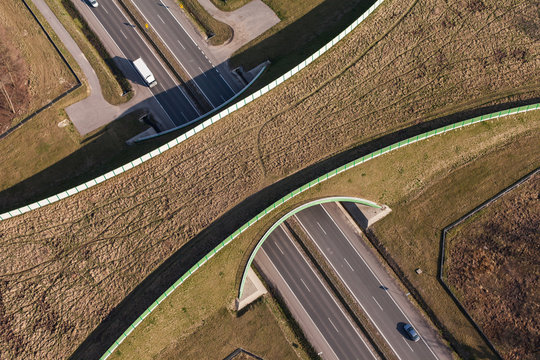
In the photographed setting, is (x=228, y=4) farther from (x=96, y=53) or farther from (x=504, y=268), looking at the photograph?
(x=504, y=268)

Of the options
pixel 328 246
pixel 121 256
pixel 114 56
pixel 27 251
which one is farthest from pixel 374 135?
pixel 27 251

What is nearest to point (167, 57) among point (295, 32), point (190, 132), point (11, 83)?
point (190, 132)

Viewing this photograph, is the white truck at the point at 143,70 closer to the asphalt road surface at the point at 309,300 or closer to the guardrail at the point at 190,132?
the guardrail at the point at 190,132

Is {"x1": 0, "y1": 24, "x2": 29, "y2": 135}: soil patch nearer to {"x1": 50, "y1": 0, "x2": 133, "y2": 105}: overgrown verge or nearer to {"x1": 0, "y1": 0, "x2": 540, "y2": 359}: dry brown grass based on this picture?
{"x1": 50, "y1": 0, "x2": 133, "y2": 105}: overgrown verge

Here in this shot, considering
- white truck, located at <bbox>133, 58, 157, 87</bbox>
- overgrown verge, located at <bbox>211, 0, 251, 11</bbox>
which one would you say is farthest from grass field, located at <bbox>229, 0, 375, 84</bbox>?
white truck, located at <bbox>133, 58, 157, 87</bbox>

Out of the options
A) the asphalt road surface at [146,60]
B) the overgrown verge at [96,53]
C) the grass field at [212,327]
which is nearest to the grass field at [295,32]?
the asphalt road surface at [146,60]

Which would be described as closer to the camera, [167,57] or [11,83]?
[11,83]

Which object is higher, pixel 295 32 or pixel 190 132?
pixel 295 32
